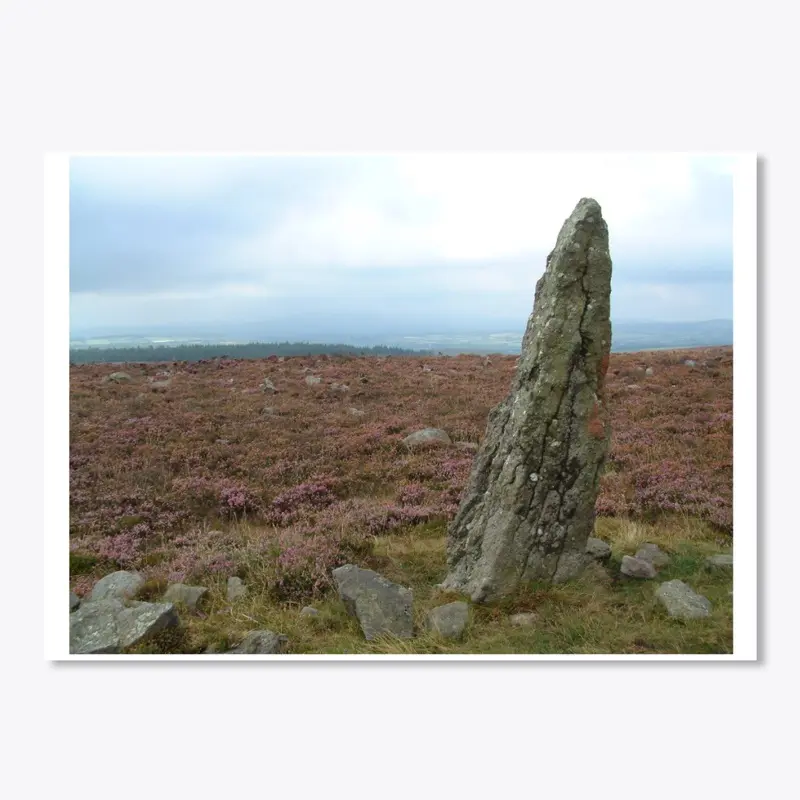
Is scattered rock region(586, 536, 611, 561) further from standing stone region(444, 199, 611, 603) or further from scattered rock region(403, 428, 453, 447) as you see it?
scattered rock region(403, 428, 453, 447)

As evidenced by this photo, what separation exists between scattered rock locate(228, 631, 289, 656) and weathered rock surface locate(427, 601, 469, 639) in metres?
1.56

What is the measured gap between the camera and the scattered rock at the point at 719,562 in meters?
6.70

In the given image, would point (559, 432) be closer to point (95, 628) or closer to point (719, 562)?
point (719, 562)

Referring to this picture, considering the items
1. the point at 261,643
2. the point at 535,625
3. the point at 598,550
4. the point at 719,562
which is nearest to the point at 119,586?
the point at 261,643

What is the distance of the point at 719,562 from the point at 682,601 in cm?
116

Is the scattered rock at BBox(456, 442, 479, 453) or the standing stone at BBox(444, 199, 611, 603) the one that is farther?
the scattered rock at BBox(456, 442, 479, 453)

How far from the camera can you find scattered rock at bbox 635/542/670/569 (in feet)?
22.3

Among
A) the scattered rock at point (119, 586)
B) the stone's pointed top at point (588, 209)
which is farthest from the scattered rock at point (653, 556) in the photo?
the scattered rock at point (119, 586)

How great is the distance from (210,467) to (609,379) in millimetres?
13057

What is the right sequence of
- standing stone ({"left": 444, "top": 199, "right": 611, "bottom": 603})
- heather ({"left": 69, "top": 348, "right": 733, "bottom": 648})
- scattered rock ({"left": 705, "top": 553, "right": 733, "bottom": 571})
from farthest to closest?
heather ({"left": 69, "top": 348, "right": 733, "bottom": 648}) → scattered rock ({"left": 705, "top": 553, "right": 733, "bottom": 571}) → standing stone ({"left": 444, "top": 199, "right": 611, "bottom": 603})

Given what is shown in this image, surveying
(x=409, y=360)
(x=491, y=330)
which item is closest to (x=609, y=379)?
(x=409, y=360)

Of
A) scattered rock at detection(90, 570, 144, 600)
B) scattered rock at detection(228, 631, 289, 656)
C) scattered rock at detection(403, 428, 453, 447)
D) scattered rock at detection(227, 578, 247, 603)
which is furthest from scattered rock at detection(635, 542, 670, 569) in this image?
scattered rock at detection(90, 570, 144, 600)

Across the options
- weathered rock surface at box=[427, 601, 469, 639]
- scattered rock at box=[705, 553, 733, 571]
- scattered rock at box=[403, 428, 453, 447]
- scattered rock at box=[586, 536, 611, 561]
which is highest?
scattered rock at box=[403, 428, 453, 447]

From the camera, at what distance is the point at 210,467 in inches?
435
